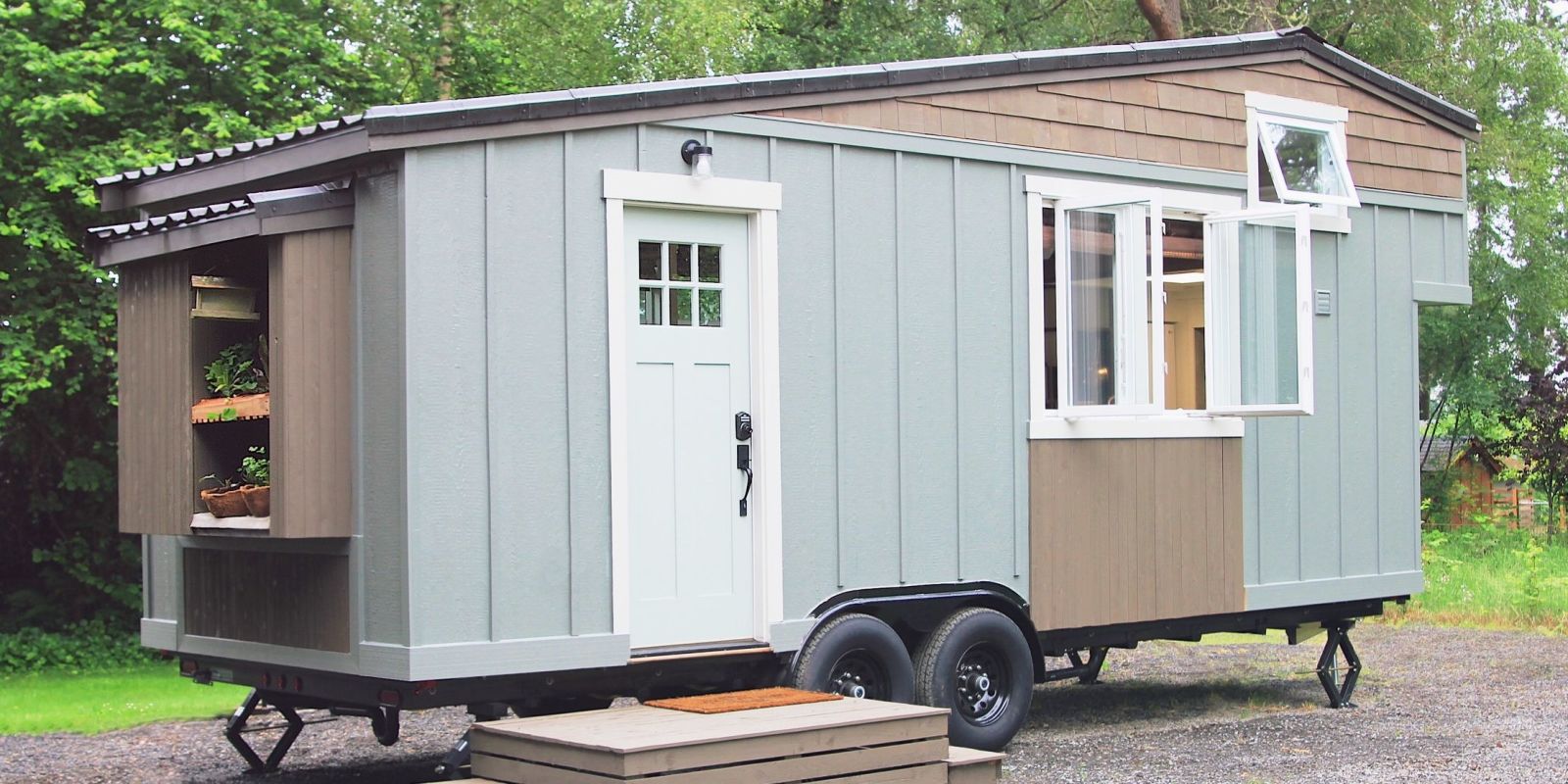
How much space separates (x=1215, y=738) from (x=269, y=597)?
4.96 meters

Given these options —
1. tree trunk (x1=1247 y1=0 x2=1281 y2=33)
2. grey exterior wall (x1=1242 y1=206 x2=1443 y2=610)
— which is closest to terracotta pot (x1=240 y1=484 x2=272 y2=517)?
grey exterior wall (x1=1242 y1=206 x2=1443 y2=610)

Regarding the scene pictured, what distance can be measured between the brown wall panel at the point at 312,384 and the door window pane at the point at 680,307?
1.41 m

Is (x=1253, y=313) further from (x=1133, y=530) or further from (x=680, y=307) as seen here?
(x=680, y=307)

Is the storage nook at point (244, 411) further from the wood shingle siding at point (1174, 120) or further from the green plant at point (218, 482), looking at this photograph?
the wood shingle siding at point (1174, 120)

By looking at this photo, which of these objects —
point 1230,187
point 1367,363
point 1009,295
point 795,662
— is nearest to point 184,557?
point 795,662

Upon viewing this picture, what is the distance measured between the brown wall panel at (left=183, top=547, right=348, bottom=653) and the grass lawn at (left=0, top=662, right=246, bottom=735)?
298 cm

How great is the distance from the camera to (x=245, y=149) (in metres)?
7.28

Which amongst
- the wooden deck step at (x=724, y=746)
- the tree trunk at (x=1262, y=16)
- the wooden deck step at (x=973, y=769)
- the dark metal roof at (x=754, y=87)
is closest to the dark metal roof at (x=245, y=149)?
the dark metal roof at (x=754, y=87)

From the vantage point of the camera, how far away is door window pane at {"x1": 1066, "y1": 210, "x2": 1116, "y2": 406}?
891 centimetres

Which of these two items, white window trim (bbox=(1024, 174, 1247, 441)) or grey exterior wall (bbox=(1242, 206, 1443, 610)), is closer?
white window trim (bbox=(1024, 174, 1247, 441))

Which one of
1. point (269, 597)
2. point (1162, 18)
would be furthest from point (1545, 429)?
point (269, 597)

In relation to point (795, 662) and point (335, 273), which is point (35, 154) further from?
point (795, 662)

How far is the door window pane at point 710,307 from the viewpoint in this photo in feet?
25.0

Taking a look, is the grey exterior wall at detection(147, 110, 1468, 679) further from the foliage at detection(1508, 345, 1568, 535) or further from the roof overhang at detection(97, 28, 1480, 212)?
the foliage at detection(1508, 345, 1568, 535)
